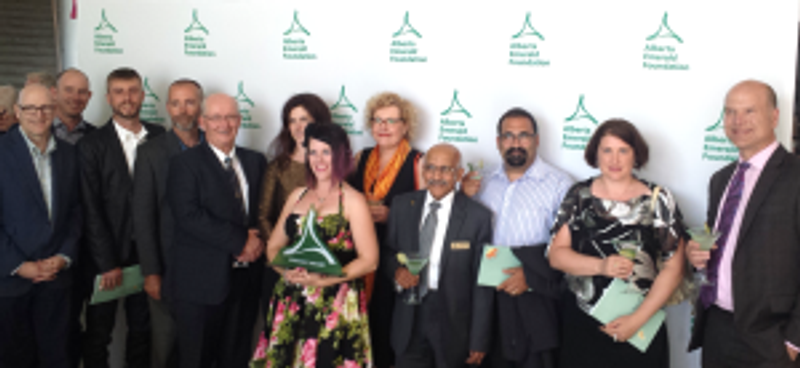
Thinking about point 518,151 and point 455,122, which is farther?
point 455,122

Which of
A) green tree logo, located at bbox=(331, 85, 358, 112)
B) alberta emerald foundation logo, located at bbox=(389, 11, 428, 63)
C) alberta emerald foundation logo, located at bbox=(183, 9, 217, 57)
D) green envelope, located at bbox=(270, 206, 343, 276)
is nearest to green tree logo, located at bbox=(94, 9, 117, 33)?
alberta emerald foundation logo, located at bbox=(183, 9, 217, 57)

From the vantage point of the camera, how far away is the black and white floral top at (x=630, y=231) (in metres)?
2.73

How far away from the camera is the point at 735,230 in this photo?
8.84 ft

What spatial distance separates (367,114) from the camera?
147 inches

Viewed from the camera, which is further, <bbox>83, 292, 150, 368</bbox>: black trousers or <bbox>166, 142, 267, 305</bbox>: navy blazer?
<bbox>83, 292, 150, 368</bbox>: black trousers

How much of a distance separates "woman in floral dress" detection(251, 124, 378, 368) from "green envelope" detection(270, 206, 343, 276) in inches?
3.8

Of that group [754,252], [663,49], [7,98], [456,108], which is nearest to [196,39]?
[7,98]

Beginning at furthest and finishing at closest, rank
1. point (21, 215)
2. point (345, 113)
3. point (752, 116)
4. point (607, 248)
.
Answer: point (345, 113) → point (21, 215) → point (607, 248) → point (752, 116)

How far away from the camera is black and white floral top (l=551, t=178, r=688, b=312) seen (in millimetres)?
2727

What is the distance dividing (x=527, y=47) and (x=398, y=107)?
934 millimetres

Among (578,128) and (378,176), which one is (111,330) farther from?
(578,128)

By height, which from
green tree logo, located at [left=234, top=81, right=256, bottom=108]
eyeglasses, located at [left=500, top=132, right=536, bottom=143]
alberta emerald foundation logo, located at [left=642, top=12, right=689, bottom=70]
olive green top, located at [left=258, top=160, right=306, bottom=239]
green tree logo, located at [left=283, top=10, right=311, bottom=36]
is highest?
green tree logo, located at [left=283, top=10, right=311, bottom=36]

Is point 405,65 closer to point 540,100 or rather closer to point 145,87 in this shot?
point 540,100

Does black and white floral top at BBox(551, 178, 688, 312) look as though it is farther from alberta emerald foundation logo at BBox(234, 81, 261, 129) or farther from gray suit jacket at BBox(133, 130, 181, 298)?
alberta emerald foundation logo at BBox(234, 81, 261, 129)
